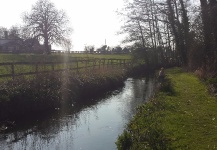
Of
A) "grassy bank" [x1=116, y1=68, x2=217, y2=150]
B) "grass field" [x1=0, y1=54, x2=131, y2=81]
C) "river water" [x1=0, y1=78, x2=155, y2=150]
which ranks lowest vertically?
"river water" [x1=0, y1=78, x2=155, y2=150]

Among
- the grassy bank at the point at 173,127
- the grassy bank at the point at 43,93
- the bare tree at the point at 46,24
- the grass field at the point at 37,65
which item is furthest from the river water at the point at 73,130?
the bare tree at the point at 46,24

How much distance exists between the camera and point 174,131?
8.69m

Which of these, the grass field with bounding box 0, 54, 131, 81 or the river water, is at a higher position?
the grass field with bounding box 0, 54, 131, 81

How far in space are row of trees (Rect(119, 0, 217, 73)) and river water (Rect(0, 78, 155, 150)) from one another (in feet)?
35.1

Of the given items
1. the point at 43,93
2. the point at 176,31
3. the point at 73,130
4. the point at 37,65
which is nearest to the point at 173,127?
the point at 73,130

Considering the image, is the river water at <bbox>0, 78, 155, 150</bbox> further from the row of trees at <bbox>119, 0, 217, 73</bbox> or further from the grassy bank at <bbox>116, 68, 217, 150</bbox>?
the row of trees at <bbox>119, 0, 217, 73</bbox>

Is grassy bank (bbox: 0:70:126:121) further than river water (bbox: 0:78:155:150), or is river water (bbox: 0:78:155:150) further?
grassy bank (bbox: 0:70:126:121)

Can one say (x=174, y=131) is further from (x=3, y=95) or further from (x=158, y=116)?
(x=3, y=95)

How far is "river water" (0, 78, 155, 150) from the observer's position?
9875 mm

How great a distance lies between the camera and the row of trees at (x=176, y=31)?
24062mm

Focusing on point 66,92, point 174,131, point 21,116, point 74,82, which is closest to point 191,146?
point 174,131

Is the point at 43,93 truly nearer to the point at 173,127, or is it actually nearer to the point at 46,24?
the point at 173,127

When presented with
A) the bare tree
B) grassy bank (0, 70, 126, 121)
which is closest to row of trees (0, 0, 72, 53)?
the bare tree

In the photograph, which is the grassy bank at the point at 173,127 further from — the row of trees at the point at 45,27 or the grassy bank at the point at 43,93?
the row of trees at the point at 45,27
